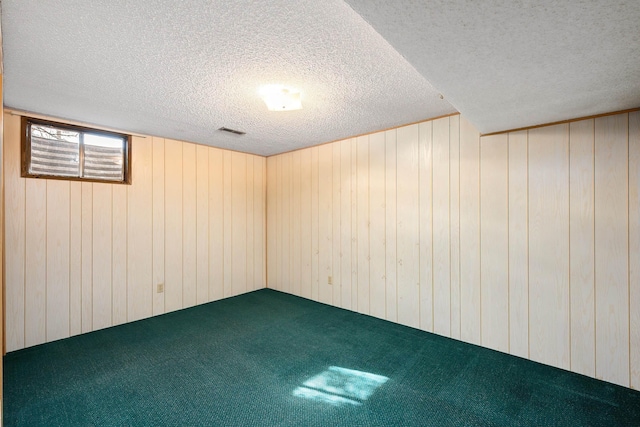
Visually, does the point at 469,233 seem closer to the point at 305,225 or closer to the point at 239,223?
the point at 305,225

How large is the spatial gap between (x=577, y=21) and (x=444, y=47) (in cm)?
48

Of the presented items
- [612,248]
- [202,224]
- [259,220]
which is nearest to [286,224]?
[259,220]

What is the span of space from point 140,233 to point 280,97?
2.49m

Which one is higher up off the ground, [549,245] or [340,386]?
[549,245]

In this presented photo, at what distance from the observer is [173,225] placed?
12.3 ft

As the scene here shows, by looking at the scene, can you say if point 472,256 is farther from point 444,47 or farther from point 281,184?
point 281,184

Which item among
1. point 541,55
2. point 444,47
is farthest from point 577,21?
point 444,47

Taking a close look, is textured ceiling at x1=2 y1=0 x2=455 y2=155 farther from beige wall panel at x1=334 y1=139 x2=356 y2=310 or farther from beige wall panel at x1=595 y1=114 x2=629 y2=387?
beige wall panel at x1=595 y1=114 x2=629 y2=387

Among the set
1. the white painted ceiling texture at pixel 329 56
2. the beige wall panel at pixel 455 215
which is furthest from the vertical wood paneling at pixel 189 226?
the beige wall panel at pixel 455 215

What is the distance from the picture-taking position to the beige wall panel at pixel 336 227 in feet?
12.6

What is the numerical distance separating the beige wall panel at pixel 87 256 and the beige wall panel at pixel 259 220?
6.90ft

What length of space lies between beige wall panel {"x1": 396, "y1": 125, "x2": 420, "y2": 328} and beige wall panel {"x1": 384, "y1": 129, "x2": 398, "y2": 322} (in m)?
0.05

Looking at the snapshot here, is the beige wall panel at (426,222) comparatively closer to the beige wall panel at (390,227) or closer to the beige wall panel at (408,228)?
the beige wall panel at (408,228)

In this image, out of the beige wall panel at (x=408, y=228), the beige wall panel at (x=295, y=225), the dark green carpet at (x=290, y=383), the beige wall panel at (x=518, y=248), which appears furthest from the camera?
the beige wall panel at (x=295, y=225)
